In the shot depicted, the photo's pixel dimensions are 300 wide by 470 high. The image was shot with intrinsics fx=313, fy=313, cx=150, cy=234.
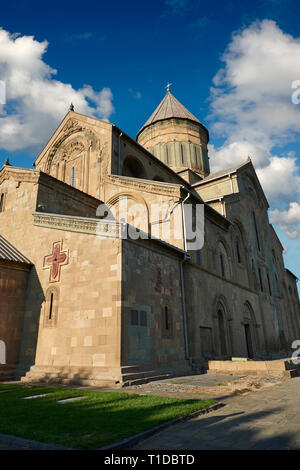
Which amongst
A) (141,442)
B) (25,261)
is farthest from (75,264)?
(141,442)

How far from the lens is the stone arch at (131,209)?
15859 mm

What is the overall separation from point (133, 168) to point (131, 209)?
20.8 ft

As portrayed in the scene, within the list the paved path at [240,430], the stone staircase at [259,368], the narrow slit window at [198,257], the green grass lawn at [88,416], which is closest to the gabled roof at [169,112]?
the narrow slit window at [198,257]

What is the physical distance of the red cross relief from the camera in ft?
37.4

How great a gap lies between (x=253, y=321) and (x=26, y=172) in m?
16.3

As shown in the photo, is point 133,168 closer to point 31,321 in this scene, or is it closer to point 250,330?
point 250,330

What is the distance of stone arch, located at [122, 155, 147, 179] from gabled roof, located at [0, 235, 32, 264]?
9639mm

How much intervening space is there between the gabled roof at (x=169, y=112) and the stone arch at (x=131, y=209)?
17725 millimetres

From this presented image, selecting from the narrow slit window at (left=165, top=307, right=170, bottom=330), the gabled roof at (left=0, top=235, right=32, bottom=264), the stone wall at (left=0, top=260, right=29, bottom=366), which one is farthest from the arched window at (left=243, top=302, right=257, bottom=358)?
the gabled roof at (left=0, top=235, right=32, bottom=264)

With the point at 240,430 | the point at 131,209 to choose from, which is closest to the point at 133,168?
the point at 131,209

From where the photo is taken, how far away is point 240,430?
4.39 metres
